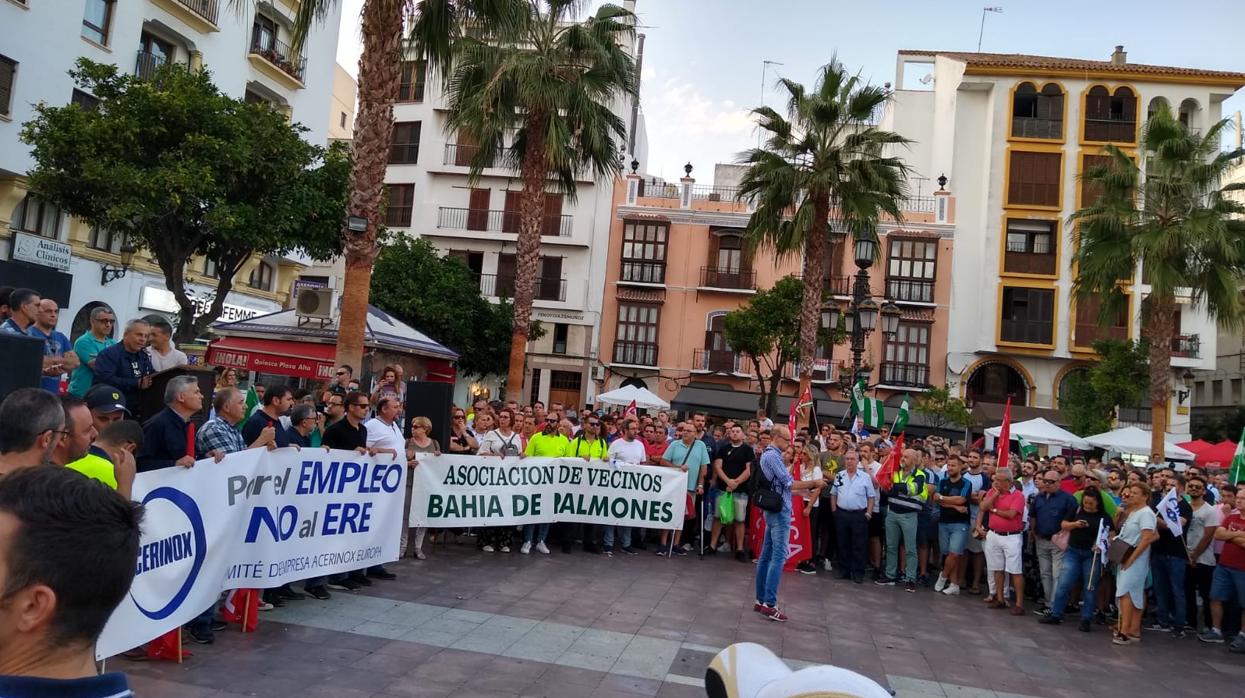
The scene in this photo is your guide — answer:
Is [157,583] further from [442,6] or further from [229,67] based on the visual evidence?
[229,67]

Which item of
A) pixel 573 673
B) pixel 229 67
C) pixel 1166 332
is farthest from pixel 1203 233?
pixel 229 67

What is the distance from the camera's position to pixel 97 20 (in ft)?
80.0

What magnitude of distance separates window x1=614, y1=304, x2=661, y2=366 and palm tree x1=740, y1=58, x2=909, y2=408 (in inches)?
741

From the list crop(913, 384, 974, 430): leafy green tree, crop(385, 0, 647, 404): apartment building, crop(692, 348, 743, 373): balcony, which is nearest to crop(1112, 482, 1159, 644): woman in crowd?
crop(913, 384, 974, 430): leafy green tree

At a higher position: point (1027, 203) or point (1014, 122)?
point (1014, 122)

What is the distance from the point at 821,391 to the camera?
126 ft

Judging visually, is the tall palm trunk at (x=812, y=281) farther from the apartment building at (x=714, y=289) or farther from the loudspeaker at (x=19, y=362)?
the loudspeaker at (x=19, y=362)

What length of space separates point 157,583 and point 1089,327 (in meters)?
40.4

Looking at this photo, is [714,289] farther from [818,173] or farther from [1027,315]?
[818,173]

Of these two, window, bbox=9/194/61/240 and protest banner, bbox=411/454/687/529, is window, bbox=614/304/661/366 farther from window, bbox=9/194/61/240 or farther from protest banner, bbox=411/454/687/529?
protest banner, bbox=411/454/687/529

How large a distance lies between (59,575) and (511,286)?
39.7m

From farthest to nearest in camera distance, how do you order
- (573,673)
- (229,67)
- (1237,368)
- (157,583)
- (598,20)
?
(1237,368), (229,67), (598,20), (573,673), (157,583)

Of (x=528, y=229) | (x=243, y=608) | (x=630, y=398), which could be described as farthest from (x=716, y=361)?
(x=243, y=608)

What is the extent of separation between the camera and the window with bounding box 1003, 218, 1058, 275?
39.2 m
